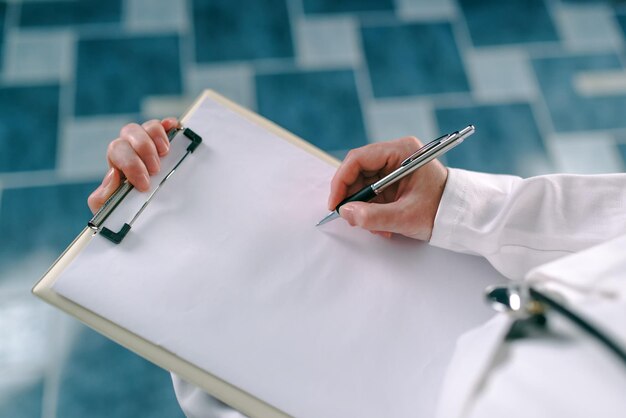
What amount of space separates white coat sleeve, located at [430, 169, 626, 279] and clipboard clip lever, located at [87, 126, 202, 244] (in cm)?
28

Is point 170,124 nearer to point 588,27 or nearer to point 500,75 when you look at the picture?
point 500,75

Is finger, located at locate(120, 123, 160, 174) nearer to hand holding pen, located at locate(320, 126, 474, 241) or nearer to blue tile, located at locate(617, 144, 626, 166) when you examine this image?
hand holding pen, located at locate(320, 126, 474, 241)

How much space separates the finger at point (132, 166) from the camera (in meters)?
0.63

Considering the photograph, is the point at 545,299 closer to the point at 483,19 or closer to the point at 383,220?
the point at 383,220

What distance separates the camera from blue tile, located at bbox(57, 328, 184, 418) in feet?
3.86

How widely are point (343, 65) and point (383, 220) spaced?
3.28 feet

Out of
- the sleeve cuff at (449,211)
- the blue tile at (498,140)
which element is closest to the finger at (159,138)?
the sleeve cuff at (449,211)

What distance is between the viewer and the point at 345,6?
1.66 metres

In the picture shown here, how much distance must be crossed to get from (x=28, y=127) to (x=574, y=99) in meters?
1.33

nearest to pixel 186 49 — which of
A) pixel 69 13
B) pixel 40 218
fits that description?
pixel 69 13

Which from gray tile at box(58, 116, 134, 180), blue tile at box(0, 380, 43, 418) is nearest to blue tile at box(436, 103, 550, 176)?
gray tile at box(58, 116, 134, 180)

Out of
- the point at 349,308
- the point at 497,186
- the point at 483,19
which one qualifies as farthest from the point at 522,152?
the point at 349,308

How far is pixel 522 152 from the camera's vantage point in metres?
1.51

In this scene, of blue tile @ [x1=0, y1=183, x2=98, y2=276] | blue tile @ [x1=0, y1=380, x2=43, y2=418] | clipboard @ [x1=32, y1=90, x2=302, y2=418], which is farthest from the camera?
blue tile @ [x1=0, y1=183, x2=98, y2=276]
